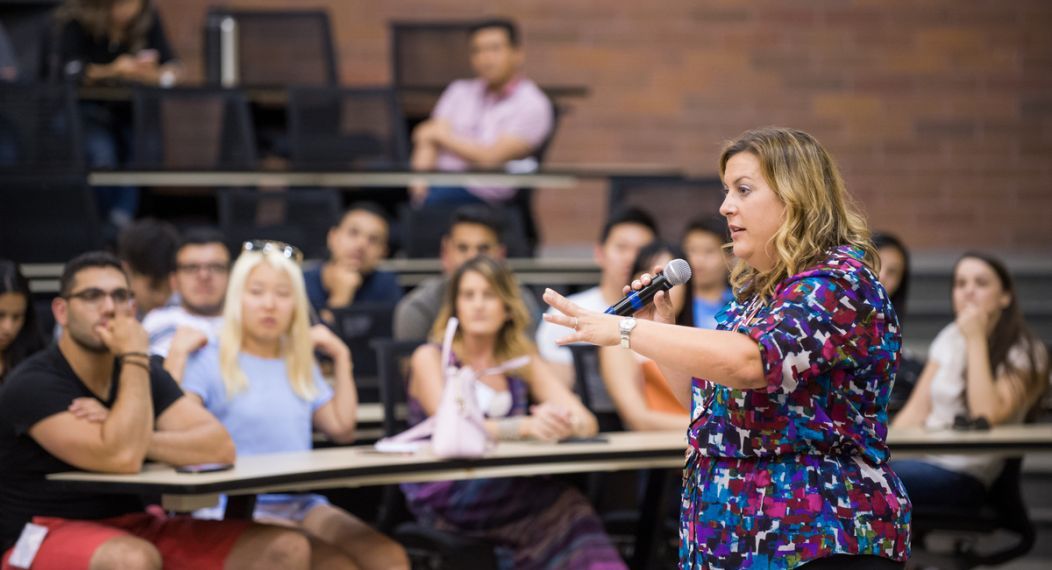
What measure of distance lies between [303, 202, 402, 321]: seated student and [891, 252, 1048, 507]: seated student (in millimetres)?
2105

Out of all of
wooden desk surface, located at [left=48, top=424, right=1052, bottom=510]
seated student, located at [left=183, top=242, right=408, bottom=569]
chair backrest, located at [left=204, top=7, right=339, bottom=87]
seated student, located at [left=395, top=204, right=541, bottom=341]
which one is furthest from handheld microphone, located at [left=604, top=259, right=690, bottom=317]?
chair backrest, located at [left=204, top=7, right=339, bottom=87]

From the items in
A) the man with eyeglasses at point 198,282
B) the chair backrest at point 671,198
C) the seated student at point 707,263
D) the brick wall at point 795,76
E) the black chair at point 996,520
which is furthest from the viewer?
the brick wall at point 795,76

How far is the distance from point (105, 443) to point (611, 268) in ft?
7.49

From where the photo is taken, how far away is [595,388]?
4.71 m

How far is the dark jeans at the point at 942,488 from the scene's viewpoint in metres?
4.64

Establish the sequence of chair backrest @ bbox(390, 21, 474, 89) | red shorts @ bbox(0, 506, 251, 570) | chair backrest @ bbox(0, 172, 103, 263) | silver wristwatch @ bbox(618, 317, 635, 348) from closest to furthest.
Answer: silver wristwatch @ bbox(618, 317, 635, 348), red shorts @ bbox(0, 506, 251, 570), chair backrest @ bbox(0, 172, 103, 263), chair backrest @ bbox(390, 21, 474, 89)

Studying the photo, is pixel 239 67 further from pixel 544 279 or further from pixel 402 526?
pixel 402 526

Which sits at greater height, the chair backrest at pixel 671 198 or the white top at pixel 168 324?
the chair backrest at pixel 671 198

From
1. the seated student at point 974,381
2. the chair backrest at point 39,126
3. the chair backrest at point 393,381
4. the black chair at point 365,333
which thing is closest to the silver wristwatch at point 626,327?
the chair backrest at point 393,381

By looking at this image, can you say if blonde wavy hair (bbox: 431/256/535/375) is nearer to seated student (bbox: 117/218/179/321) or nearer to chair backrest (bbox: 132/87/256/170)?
seated student (bbox: 117/218/179/321)

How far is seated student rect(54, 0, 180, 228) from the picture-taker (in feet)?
22.6

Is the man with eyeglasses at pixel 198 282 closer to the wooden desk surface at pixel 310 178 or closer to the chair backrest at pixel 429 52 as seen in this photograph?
the wooden desk surface at pixel 310 178

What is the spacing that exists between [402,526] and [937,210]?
5.61 meters

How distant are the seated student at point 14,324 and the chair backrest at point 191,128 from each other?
2390 mm
